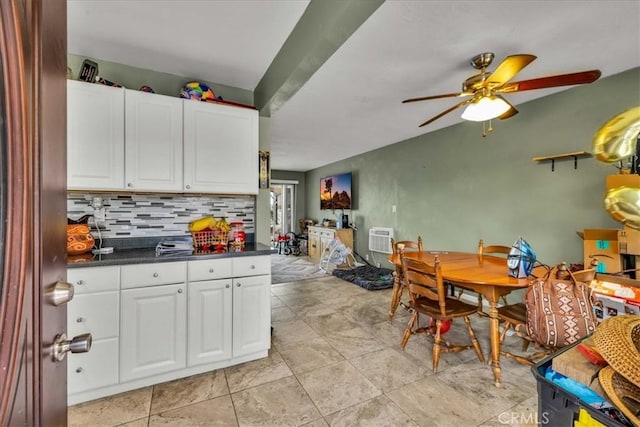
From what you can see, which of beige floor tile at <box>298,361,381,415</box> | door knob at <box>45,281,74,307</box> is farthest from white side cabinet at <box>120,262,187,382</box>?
door knob at <box>45,281,74,307</box>

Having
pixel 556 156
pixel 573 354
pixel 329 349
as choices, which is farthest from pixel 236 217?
pixel 556 156

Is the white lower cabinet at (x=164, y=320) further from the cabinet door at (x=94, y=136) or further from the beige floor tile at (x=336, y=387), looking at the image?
the cabinet door at (x=94, y=136)

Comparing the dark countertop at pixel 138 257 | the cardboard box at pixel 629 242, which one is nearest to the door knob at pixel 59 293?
the dark countertop at pixel 138 257

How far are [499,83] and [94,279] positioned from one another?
9.39 ft

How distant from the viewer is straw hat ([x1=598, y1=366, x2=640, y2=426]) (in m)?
0.43

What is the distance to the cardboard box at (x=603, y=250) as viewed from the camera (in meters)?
2.08

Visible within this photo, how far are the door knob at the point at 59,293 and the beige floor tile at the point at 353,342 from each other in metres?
1.98

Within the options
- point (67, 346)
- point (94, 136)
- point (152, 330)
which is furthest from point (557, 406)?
point (94, 136)

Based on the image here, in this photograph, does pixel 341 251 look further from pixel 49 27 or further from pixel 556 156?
pixel 49 27

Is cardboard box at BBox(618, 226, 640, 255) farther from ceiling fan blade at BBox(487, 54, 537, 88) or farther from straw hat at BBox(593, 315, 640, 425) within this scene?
straw hat at BBox(593, 315, 640, 425)

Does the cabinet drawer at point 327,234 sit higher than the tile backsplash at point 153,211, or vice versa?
the tile backsplash at point 153,211

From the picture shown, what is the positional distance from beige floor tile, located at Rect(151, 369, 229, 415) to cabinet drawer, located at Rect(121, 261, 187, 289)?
681 mm

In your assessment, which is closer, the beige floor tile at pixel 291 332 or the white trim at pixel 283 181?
the beige floor tile at pixel 291 332

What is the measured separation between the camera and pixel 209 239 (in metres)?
2.27
